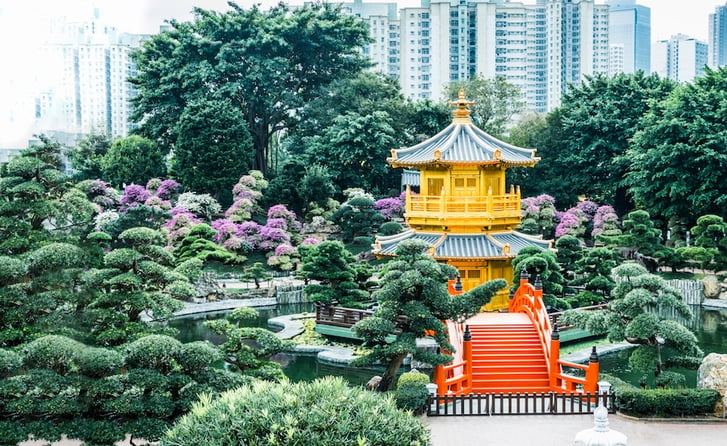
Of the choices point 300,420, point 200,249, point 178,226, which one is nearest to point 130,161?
point 178,226

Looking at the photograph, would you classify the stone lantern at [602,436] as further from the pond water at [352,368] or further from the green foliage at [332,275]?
the green foliage at [332,275]

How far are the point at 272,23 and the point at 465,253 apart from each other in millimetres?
25726

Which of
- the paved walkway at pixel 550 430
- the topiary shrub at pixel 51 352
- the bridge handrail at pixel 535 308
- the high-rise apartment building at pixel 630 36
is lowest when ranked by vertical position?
the paved walkway at pixel 550 430

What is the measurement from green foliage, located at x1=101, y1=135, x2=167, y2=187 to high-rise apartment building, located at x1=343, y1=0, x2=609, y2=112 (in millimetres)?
38909

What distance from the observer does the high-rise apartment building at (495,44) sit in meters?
81.6

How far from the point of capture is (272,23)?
4503 cm

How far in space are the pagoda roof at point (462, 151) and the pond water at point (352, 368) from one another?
5.85 metres

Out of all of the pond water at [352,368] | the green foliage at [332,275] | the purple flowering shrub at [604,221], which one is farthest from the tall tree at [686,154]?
the green foliage at [332,275]

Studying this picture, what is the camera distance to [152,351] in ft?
40.4

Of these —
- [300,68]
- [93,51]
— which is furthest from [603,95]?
[93,51]

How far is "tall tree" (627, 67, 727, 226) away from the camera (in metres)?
33.0

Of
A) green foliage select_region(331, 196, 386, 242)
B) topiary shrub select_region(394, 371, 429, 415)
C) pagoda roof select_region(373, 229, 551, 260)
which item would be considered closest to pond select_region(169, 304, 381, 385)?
pagoda roof select_region(373, 229, 551, 260)

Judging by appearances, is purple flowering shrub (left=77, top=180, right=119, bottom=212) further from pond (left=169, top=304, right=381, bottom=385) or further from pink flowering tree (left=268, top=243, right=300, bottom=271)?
pond (left=169, top=304, right=381, bottom=385)

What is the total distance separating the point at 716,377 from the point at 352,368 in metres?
9.90
